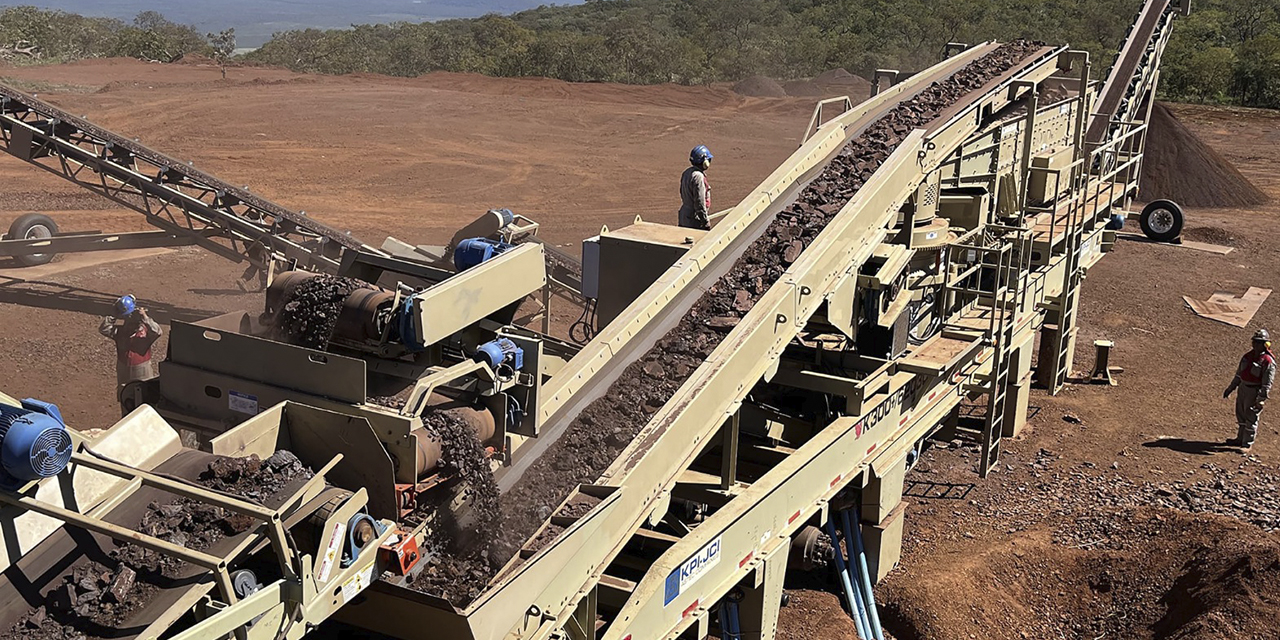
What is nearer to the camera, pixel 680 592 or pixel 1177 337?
pixel 680 592

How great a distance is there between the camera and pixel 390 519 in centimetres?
487

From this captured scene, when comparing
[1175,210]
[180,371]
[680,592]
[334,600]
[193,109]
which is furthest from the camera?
[193,109]

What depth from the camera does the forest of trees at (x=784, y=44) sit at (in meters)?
37.7

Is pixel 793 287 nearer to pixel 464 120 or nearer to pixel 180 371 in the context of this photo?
pixel 180 371

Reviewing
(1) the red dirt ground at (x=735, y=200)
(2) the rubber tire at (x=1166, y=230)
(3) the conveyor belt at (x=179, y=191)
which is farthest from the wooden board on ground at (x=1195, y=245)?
(3) the conveyor belt at (x=179, y=191)

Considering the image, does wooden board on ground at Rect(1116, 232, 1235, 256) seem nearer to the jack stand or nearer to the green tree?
the jack stand

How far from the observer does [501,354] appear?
17.3 feet

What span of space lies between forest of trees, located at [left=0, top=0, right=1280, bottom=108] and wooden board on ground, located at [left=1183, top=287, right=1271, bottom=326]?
18905 millimetres

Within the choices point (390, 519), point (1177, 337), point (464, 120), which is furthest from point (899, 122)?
point (464, 120)

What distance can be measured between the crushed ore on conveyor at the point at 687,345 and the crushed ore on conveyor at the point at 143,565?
124 centimetres

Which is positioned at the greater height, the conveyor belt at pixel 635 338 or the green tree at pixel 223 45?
the green tree at pixel 223 45

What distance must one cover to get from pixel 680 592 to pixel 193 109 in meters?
25.3

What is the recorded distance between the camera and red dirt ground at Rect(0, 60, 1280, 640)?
871 centimetres

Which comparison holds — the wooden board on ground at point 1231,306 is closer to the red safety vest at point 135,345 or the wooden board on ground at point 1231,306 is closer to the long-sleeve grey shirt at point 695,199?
the long-sleeve grey shirt at point 695,199
